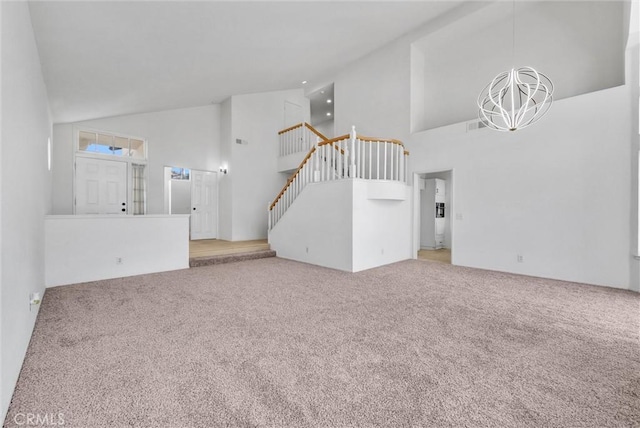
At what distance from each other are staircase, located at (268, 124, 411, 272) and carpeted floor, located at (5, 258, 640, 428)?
163 centimetres

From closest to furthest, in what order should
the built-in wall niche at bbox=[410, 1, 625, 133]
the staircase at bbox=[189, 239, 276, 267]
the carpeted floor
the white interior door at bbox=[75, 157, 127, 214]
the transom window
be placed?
the carpeted floor → the built-in wall niche at bbox=[410, 1, 625, 133] → the staircase at bbox=[189, 239, 276, 267] → the white interior door at bbox=[75, 157, 127, 214] → the transom window

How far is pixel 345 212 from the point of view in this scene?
5.25 meters

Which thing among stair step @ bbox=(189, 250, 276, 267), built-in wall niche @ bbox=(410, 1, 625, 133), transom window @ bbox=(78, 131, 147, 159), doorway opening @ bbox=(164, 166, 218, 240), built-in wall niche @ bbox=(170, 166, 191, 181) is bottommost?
stair step @ bbox=(189, 250, 276, 267)

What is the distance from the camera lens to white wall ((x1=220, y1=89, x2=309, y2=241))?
8023 millimetres

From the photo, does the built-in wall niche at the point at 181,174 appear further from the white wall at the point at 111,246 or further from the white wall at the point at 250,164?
the white wall at the point at 111,246

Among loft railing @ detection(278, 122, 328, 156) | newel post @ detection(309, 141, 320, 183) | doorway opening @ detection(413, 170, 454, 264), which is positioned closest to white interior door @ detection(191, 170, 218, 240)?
loft railing @ detection(278, 122, 328, 156)

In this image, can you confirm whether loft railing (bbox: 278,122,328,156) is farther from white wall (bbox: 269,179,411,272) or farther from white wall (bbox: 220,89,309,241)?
white wall (bbox: 269,179,411,272)

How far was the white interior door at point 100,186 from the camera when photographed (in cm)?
610

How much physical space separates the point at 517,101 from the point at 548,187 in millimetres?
1943

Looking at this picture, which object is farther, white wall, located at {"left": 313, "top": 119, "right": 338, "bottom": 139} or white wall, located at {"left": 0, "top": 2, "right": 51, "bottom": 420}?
white wall, located at {"left": 313, "top": 119, "right": 338, "bottom": 139}

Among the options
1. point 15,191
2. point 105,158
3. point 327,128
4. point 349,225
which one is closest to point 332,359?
point 15,191

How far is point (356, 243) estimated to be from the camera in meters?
5.20

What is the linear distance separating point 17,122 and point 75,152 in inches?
203

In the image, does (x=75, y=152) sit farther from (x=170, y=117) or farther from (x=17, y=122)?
(x=17, y=122)
